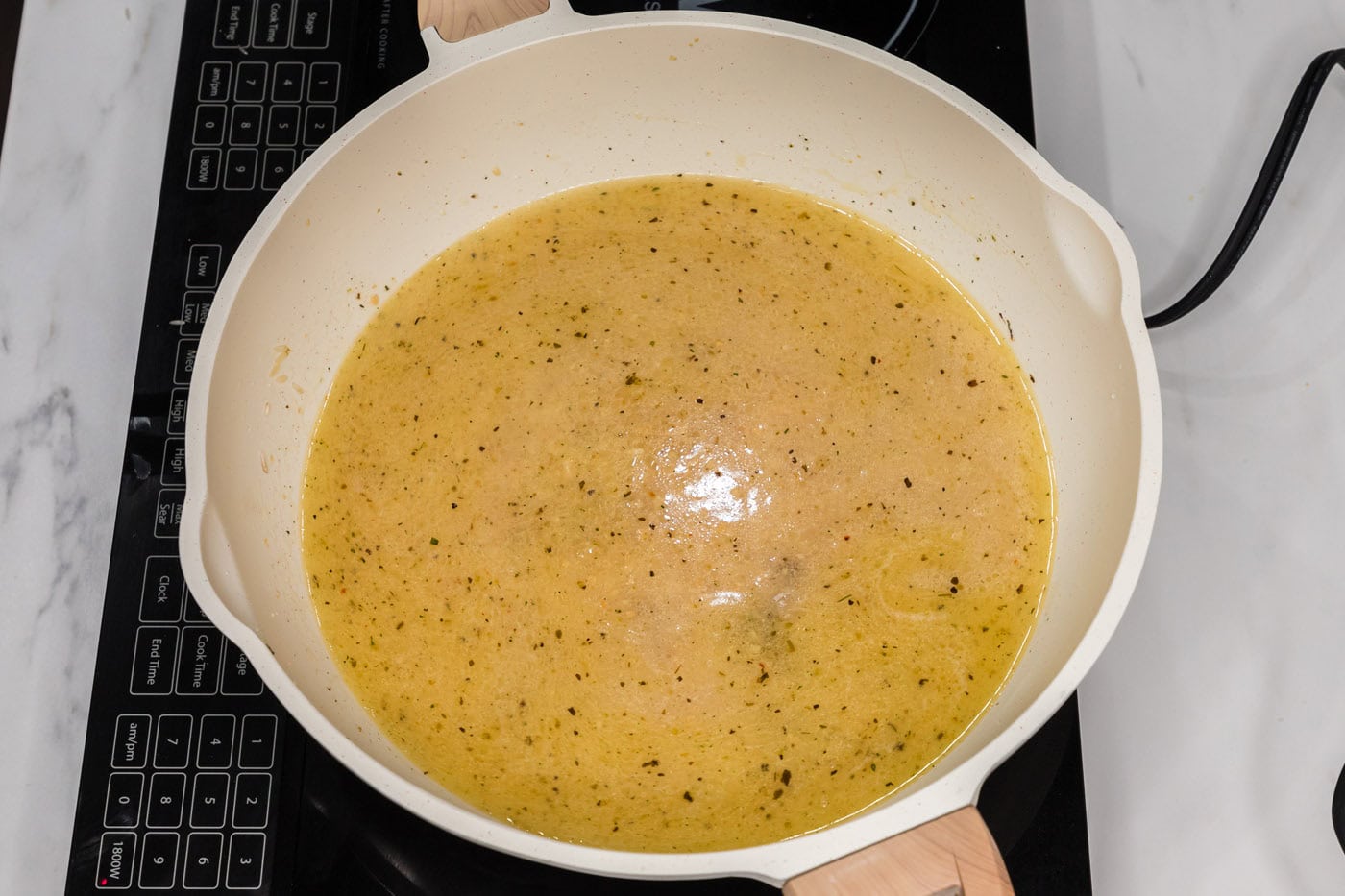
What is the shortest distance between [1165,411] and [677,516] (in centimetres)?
37

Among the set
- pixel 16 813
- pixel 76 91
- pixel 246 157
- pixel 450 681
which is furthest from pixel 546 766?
pixel 76 91

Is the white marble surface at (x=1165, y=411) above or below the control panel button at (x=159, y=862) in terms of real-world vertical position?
above

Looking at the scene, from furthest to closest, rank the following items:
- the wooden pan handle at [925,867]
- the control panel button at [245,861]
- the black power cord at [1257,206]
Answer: the black power cord at [1257,206] → the control panel button at [245,861] → the wooden pan handle at [925,867]

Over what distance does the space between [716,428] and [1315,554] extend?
0.44 metres

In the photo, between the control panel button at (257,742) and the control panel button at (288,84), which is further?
the control panel button at (288,84)

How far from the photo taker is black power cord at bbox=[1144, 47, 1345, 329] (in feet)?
2.65

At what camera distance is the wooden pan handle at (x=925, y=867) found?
559 mm

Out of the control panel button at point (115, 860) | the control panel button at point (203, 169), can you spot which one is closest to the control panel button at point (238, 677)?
the control panel button at point (115, 860)

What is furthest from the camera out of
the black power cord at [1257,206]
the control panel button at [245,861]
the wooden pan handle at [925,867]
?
the black power cord at [1257,206]

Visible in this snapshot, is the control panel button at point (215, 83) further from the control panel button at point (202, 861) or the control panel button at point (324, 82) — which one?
the control panel button at point (202, 861)

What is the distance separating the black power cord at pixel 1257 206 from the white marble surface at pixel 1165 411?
40 mm

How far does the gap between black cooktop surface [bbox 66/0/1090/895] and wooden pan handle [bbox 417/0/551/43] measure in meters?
0.10

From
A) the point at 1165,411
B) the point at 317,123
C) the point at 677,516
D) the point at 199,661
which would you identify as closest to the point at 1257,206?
the point at 1165,411

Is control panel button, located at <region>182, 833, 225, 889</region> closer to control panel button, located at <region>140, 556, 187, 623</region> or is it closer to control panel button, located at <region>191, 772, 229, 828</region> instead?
control panel button, located at <region>191, 772, 229, 828</region>
